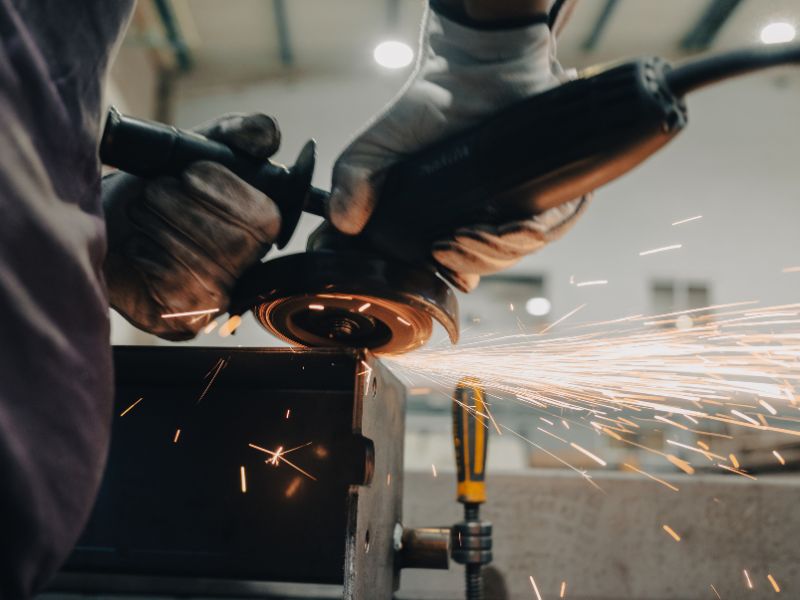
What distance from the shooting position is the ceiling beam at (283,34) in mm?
4832

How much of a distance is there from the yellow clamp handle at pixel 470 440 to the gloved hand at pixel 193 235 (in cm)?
44

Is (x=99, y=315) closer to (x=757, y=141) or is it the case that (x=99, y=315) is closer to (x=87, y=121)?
(x=87, y=121)

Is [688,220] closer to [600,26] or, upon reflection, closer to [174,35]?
[600,26]

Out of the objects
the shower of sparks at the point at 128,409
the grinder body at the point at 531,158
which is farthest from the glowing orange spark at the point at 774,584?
the shower of sparks at the point at 128,409

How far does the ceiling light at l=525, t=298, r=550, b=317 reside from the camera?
210 inches

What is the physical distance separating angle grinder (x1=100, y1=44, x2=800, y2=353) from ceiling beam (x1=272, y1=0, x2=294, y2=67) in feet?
14.3

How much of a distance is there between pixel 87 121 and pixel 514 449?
4.01 meters

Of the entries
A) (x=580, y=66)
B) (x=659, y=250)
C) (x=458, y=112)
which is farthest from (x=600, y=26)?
(x=458, y=112)

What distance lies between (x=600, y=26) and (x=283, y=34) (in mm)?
2472

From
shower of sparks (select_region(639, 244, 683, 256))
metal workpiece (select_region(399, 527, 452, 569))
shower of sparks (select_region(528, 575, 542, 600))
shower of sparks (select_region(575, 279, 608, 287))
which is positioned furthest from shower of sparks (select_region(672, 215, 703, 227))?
metal workpiece (select_region(399, 527, 452, 569))

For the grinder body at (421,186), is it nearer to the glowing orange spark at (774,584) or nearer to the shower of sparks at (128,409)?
the shower of sparks at (128,409)

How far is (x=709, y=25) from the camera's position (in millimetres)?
5012

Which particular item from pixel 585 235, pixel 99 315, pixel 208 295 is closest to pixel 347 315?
pixel 208 295

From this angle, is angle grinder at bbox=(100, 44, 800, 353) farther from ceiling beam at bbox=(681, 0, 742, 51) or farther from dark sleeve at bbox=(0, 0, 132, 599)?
ceiling beam at bbox=(681, 0, 742, 51)
